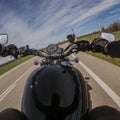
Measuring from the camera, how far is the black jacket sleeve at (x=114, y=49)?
3084 millimetres

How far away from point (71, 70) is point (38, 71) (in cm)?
34

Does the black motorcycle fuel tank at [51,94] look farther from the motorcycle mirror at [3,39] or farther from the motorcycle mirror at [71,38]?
the motorcycle mirror at [71,38]

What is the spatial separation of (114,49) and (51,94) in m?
0.76

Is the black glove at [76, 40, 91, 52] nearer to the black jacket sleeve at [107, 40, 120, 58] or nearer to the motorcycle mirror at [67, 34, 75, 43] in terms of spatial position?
the motorcycle mirror at [67, 34, 75, 43]

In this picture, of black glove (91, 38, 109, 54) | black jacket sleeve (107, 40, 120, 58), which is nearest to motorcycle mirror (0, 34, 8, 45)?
black glove (91, 38, 109, 54)

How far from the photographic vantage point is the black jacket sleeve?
3084 mm

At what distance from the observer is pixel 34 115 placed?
2.92 m

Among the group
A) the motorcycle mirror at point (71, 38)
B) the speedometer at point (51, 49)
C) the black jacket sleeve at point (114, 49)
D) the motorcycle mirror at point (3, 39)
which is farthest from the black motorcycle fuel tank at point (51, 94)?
the motorcycle mirror at point (71, 38)

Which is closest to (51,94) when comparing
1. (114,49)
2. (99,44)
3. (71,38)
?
(114,49)

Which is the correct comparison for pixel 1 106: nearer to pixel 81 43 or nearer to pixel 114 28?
pixel 81 43

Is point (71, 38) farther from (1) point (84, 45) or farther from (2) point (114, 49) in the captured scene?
(2) point (114, 49)

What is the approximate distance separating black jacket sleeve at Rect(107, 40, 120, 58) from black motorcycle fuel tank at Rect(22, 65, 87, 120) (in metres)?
0.42

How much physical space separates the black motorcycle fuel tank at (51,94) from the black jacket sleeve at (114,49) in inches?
16.7

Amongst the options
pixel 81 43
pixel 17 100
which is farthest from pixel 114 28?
pixel 81 43
